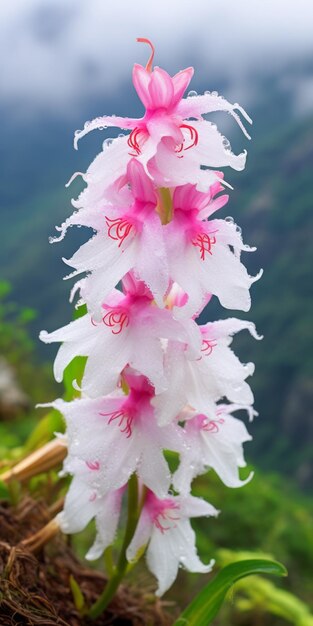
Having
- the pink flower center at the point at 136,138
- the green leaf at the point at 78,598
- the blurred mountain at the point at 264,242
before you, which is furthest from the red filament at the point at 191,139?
the blurred mountain at the point at 264,242

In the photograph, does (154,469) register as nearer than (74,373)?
Yes

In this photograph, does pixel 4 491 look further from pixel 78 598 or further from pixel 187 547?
pixel 187 547

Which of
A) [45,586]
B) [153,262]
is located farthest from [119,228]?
[45,586]

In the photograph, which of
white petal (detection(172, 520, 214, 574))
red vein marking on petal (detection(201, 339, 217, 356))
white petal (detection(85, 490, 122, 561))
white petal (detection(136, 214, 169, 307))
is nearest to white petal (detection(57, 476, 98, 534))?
white petal (detection(85, 490, 122, 561))

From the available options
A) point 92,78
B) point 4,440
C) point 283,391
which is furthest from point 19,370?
point 92,78

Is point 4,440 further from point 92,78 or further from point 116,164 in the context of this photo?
point 92,78

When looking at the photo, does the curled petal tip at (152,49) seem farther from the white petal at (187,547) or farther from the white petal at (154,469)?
the white petal at (187,547)

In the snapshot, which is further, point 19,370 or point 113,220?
point 19,370
